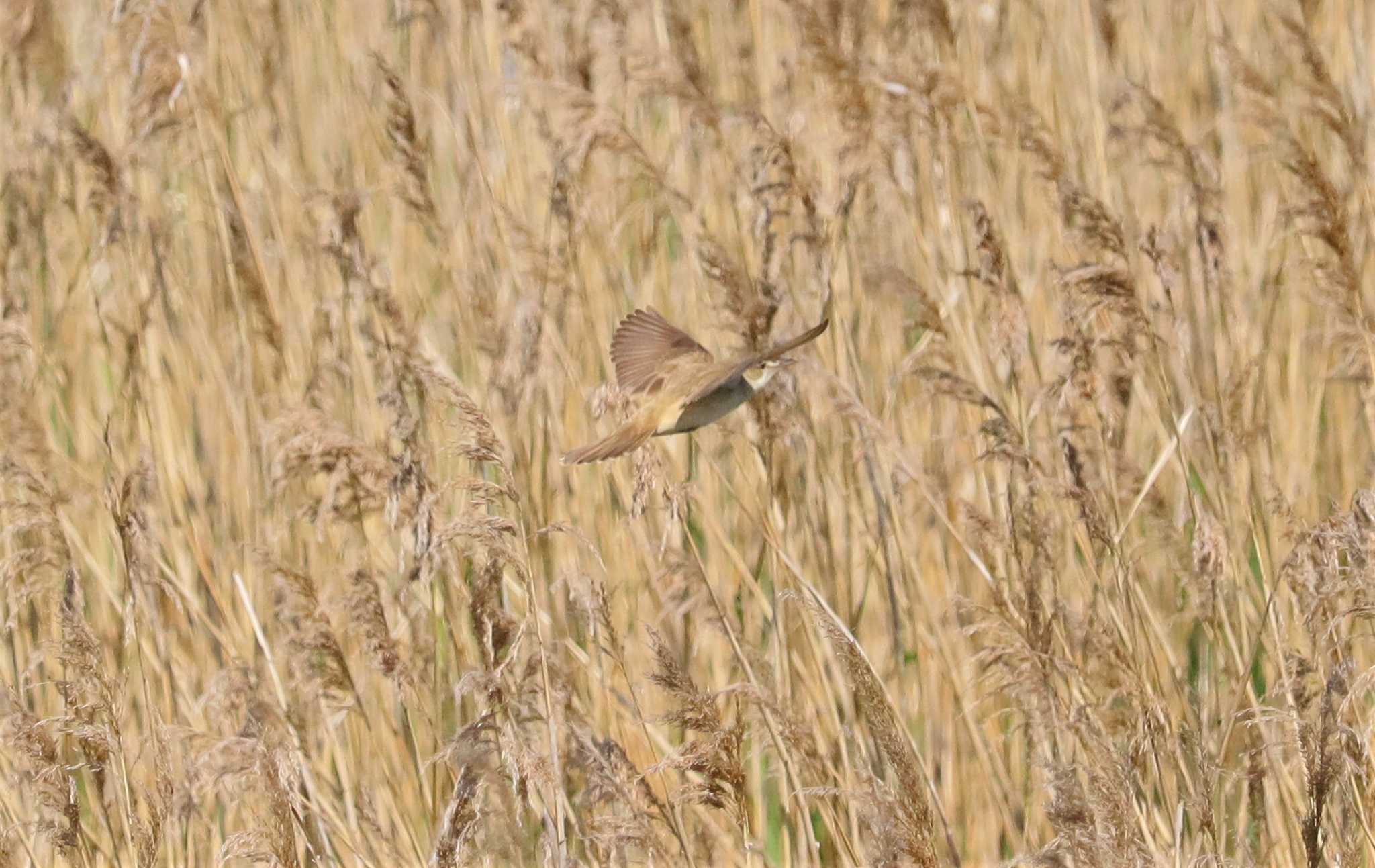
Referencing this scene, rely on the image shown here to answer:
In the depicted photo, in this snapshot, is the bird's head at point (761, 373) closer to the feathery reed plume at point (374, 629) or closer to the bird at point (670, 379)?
the bird at point (670, 379)

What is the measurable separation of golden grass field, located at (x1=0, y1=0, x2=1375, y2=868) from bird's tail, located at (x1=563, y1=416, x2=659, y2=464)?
0.14 feet

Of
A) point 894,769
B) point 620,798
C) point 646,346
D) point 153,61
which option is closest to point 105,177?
point 153,61

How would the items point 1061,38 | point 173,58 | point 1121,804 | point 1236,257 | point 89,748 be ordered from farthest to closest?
point 1061,38 → point 1236,257 → point 173,58 → point 89,748 → point 1121,804

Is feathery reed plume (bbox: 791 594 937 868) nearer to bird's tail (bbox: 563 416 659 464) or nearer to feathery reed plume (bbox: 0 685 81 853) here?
bird's tail (bbox: 563 416 659 464)

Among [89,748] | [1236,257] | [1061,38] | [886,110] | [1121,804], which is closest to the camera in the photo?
[1121,804]

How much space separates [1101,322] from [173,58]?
1691 millimetres

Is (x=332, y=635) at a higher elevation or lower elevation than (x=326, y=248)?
lower

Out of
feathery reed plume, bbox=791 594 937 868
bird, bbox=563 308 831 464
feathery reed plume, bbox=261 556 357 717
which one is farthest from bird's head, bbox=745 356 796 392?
feathery reed plume, bbox=261 556 357 717

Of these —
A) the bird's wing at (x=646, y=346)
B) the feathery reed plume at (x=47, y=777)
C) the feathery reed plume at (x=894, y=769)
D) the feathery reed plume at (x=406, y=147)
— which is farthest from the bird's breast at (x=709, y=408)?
the feathery reed plume at (x=47, y=777)

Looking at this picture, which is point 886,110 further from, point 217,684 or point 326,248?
point 217,684

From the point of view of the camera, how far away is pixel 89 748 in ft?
7.02

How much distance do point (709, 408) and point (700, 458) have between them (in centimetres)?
49

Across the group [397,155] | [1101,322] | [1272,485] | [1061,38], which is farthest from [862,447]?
[1061,38]

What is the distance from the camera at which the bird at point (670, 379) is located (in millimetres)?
2094
